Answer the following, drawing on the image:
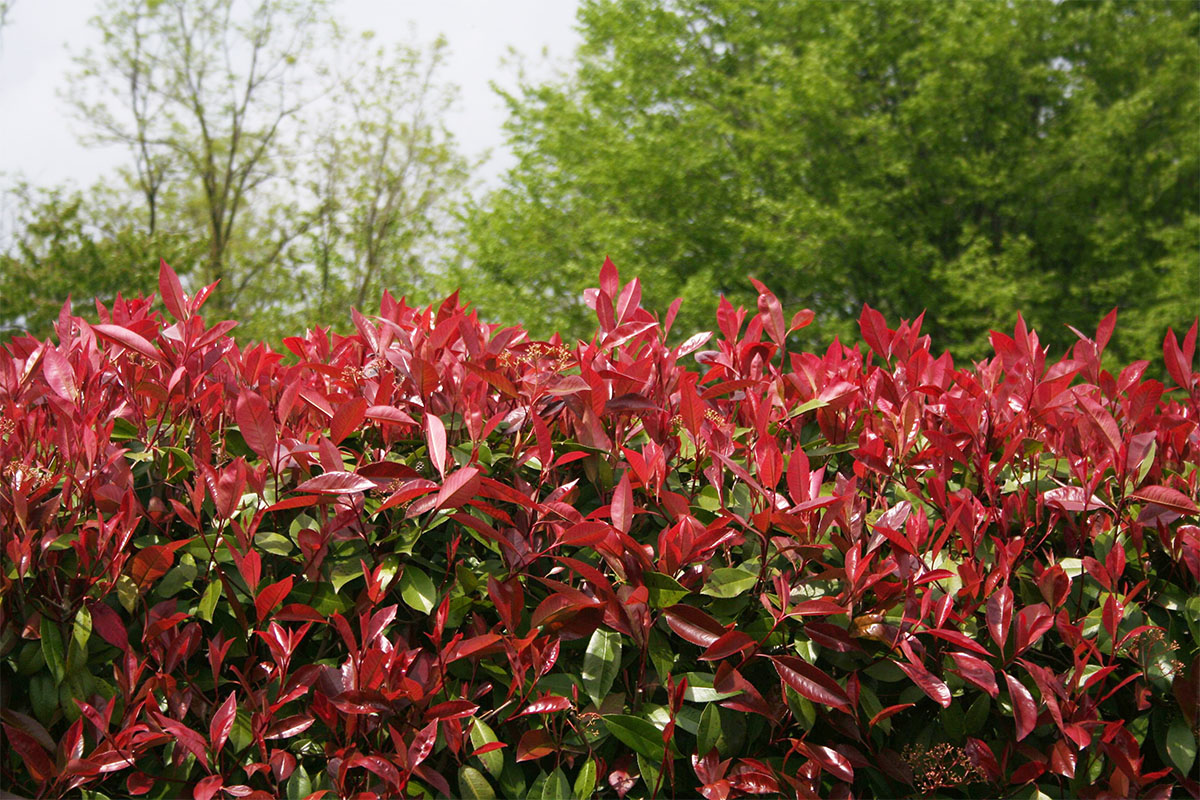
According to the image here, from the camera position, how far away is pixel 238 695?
1909mm

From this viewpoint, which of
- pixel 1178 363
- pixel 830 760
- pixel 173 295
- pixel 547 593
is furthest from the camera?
pixel 1178 363

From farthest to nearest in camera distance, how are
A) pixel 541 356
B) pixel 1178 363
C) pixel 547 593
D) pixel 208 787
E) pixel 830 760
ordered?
1. pixel 1178 363
2. pixel 541 356
3. pixel 547 593
4. pixel 830 760
5. pixel 208 787

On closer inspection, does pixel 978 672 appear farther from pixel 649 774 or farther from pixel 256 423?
pixel 256 423

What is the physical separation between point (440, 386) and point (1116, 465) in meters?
1.59

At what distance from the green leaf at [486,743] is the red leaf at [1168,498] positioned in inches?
59.7

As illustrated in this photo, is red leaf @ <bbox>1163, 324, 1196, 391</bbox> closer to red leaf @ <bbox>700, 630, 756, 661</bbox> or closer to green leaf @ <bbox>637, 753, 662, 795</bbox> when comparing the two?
red leaf @ <bbox>700, 630, 756, 661</bbox>

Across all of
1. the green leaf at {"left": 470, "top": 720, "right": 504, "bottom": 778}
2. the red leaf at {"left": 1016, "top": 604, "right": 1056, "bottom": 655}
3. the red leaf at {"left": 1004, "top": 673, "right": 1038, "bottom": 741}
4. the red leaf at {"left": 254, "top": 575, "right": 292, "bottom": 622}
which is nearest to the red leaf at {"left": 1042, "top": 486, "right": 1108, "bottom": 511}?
the red leaf at {"left": 1016, "top": 604, "right": 1056, "bottom": 655}

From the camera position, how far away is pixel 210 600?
1.80 meters

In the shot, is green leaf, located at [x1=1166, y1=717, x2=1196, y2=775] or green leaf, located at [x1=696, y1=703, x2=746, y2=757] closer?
green leaf, located at [x1=696, y1=703, x2=746, y2=757]

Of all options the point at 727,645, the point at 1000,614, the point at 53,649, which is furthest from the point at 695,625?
the point at 53,649

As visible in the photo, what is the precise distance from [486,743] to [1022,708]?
1096 millimetres

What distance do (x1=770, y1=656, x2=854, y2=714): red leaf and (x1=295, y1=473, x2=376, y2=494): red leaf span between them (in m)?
0.87

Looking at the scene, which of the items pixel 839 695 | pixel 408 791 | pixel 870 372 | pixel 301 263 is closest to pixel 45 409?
pixel 408 791

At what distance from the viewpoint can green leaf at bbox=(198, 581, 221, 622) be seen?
1789 mm
